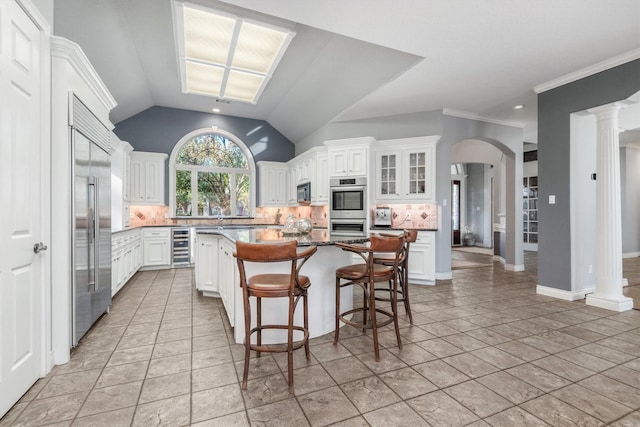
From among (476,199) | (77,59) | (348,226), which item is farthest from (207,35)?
(476,199)

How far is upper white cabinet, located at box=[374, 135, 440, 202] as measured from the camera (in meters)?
5.22

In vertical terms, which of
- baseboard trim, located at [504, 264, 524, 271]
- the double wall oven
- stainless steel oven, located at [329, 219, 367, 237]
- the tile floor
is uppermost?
the double wall oven

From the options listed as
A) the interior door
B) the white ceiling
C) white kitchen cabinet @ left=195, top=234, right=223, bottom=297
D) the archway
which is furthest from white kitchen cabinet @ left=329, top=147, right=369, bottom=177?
the interior door

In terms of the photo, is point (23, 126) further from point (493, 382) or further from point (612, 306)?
point (612, 306)

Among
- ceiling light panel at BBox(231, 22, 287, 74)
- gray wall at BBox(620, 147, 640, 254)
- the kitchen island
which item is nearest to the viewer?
the kitchen island

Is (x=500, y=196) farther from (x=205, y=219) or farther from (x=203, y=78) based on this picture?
(x=205, y=219)

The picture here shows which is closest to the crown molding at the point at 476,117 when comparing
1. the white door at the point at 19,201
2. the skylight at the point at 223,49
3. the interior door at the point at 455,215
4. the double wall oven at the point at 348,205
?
the double wall oven at the point at 348,205

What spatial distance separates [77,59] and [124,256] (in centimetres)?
314

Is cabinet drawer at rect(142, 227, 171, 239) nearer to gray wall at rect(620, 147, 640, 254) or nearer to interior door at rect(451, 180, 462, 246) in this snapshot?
interior door at rect(451, 180, 462, 246)

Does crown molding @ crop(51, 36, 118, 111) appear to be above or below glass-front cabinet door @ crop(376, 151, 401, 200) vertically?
above

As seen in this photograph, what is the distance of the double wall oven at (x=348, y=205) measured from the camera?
5.33m

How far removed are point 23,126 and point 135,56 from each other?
11.0 feet

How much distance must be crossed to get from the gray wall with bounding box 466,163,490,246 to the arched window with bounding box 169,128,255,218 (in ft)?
25.8

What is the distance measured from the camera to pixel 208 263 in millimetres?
4207
